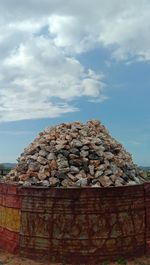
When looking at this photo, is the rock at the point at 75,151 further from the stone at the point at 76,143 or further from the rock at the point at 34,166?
the rock at the point at 34,166

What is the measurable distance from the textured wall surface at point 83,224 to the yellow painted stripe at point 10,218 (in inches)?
5.2

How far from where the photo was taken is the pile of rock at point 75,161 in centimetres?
898

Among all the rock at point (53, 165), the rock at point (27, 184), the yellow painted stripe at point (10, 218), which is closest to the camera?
the yellow painted stripe at point (10, 218)

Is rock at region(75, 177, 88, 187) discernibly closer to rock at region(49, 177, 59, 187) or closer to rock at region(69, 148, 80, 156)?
rock at region(49, 177, 59, 187)

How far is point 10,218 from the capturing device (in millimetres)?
8945

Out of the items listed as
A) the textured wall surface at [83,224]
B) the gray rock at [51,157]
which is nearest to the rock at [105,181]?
the textured wall surface at [83,224]

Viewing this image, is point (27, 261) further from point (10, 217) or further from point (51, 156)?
point (51, 156)

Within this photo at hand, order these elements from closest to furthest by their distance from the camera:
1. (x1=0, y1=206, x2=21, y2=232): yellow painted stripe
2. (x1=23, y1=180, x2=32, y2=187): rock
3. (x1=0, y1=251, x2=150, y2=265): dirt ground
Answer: (x1=0, y1=251, x2=150, y2=265): dirt ground, (x1=0, y1=206, x2=21, y2=232): yellow painted stripe, (x1=23, y1=180, x2=32, y2=187): rock

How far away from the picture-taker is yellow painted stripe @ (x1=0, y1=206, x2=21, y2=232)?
28.7 ft

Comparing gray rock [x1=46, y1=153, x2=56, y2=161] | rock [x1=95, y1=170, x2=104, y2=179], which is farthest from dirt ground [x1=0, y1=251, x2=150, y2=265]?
gray rock [x1=46, y1=153, x2=56, y2=161]

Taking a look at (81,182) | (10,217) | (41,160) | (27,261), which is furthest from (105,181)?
(27,261)

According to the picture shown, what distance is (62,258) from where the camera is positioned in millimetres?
8250

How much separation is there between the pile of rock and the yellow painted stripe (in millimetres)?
646

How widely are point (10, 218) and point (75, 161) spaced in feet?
6.14
